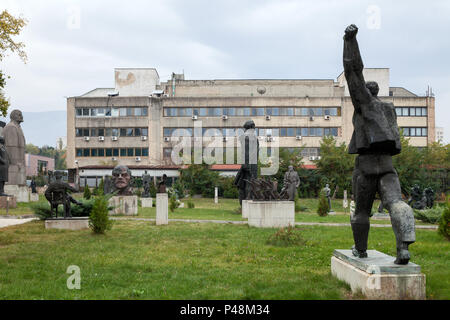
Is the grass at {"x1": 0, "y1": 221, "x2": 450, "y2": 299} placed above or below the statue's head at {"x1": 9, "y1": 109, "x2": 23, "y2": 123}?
below

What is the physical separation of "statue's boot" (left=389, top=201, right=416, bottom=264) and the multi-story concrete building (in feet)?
156

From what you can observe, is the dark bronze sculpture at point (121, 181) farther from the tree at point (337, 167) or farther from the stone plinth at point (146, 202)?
the tree at point (337, 167)

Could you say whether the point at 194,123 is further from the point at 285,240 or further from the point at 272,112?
the point at 285,240

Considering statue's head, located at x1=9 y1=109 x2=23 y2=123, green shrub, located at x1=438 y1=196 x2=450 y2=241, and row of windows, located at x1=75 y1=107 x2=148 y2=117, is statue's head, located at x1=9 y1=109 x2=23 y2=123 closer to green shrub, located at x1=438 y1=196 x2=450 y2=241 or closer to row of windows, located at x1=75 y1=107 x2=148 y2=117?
green shrub, located at x1=438 y1=196 x2=450 y2=241

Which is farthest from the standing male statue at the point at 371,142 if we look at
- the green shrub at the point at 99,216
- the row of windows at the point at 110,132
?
the row of windows at the point at 110,132

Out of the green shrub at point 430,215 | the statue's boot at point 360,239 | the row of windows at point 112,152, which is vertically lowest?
the green shrub at point 430,215

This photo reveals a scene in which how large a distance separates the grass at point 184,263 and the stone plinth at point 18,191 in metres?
14.5

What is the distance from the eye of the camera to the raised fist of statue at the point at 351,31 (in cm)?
530

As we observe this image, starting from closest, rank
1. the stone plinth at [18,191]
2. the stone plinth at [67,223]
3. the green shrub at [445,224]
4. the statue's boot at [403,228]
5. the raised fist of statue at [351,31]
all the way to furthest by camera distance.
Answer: the statue's boot at [403,228] < the raised fist of statue at [351,31] < the green shrub at [445,224] < the stone plinth at [67,223] < the stone plinth at [18,191]

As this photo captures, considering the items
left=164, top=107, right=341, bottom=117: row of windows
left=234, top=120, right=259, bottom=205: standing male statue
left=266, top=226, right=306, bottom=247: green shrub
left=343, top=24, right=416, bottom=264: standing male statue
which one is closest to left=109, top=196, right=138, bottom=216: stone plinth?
left=234, top=120, right=259, bottom=205: standing male statue

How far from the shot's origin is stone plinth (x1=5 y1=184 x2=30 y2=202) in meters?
25.4

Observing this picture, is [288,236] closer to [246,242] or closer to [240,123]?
[246,242]
